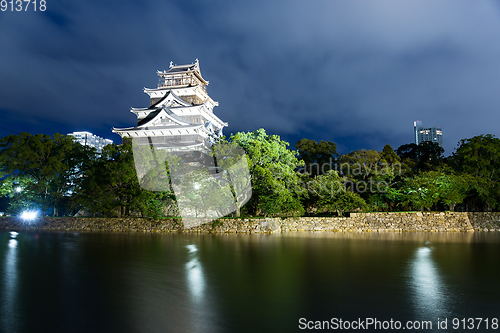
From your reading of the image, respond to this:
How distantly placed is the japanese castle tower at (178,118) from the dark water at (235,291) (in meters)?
16.1

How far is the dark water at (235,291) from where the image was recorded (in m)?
3.92

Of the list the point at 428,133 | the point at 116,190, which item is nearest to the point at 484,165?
the point at 116,190

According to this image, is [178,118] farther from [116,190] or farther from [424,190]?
[424,190]

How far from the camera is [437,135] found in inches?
5157

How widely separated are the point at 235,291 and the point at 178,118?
2573cm

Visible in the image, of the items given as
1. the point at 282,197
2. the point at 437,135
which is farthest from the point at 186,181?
the point at 437,135

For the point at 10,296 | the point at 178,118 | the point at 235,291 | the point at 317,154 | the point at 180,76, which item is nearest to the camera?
the point at 10,296

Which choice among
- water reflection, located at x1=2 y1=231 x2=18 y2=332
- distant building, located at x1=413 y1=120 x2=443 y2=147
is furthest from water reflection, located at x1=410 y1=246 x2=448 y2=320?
distant building, located at x1=413 y1=120 x2=443 y2=147

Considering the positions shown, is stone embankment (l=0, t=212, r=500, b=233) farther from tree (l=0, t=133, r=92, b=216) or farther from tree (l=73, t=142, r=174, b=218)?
tree (l=0, t=133, r=92, b=216)

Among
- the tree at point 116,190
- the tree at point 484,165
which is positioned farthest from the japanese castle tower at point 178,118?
the tree at point 484,165

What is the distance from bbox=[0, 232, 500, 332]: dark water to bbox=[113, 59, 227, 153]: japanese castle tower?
1611cm

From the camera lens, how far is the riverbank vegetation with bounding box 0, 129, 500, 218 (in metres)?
19.0

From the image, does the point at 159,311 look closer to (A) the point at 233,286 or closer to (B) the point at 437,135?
(A) the point at 233,286

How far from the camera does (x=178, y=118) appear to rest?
29.1 metres
